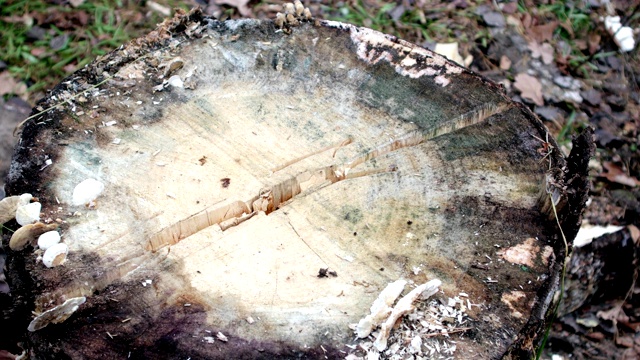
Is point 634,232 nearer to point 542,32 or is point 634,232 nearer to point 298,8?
point 542,32

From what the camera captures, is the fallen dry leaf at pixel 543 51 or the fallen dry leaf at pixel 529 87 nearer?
the fallen dry leaf at pixel 529 87

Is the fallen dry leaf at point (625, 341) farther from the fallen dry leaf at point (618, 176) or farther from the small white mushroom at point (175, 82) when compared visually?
the small white mushroom at point (175, 82)

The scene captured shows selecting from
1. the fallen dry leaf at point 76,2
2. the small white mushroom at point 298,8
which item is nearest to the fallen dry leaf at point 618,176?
the small white mushroom at point 298,8

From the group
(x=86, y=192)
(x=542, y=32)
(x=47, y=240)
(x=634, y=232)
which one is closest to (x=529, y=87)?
(x=542, y=32)

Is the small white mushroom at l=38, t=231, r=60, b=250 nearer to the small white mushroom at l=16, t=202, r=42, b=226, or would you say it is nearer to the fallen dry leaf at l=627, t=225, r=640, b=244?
the small white mushroom at l=16, t=202, r=42, b=226

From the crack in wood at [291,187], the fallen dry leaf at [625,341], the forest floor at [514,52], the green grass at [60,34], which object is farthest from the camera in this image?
the green grass at [60,34]

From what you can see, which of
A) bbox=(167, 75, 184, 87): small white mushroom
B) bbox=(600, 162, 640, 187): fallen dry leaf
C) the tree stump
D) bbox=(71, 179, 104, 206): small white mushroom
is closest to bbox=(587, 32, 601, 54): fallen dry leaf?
bbox=(600, 162, 640, 187): fallen dry leaf
